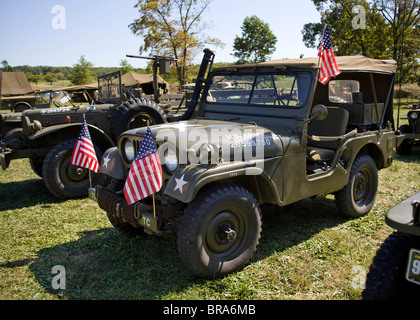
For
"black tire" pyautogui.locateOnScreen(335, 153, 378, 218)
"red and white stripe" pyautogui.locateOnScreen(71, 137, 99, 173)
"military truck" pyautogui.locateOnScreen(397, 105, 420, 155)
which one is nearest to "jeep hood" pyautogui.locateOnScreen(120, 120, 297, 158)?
"red and white stripe" pyautogui.locateOnScreen(71, 137, 99, 173)

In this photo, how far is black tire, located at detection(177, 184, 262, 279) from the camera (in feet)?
9.79

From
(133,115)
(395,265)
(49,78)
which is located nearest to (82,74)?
(49,78)

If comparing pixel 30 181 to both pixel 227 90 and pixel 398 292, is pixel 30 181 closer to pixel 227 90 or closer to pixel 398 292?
pixel 227 90

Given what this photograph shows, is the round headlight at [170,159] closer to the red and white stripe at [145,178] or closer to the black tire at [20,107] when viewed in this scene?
the red and white stripe at [145,178]

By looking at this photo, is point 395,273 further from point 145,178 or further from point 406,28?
point 406,28

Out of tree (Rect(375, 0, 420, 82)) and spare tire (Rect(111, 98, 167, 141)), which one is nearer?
spare tire (Rect(111, 98, 167, 141))

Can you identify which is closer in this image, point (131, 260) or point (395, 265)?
point (395, 265)

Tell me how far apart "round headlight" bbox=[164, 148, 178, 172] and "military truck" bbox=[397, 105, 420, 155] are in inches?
285

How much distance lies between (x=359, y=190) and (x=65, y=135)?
5133 millimetres

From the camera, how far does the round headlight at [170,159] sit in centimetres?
325

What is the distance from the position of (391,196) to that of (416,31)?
20.4m

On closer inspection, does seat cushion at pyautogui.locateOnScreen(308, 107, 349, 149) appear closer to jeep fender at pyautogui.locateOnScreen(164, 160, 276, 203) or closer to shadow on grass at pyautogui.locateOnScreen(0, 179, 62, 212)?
jeep fender at pyautogui.locateOnScreen(164, 160, 276, 203)

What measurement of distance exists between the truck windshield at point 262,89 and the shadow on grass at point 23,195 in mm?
3404

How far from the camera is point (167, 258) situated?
3.75 m
